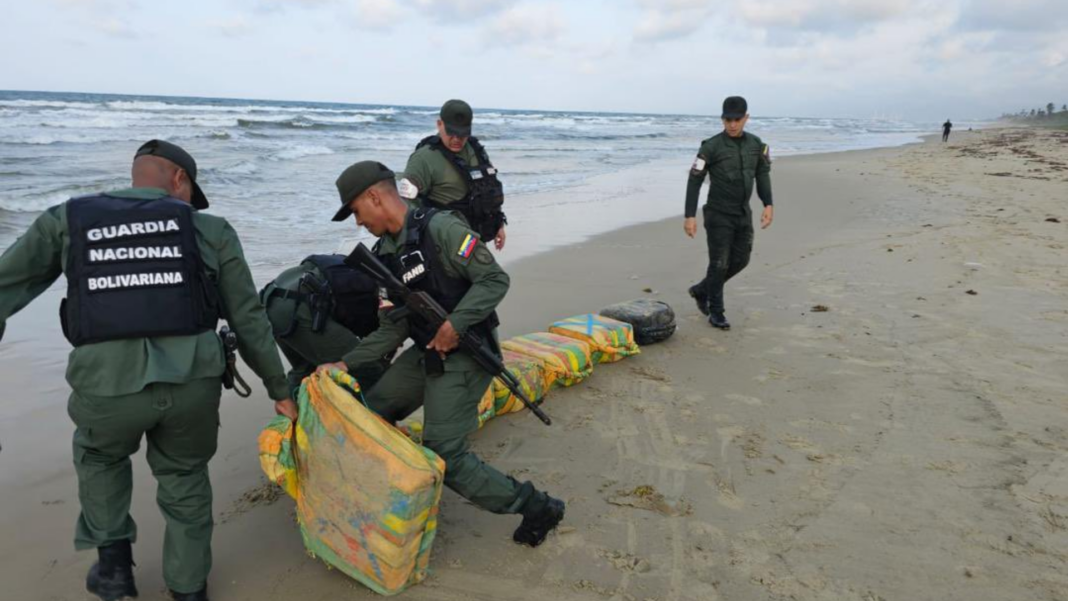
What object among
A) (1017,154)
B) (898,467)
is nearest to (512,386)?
(898,467)

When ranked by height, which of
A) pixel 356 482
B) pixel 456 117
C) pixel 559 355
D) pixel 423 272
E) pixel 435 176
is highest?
pixel 456 117

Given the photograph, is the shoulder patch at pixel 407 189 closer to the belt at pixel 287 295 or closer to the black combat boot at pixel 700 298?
the belt at pixel 287 295

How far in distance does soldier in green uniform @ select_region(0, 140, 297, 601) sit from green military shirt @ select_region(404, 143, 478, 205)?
1950 mm

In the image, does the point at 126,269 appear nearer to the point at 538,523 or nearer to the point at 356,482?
the point at 356,482

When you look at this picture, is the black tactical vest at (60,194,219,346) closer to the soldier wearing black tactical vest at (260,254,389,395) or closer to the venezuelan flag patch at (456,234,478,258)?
the venezuelan flag patch at (456,234,478,258)

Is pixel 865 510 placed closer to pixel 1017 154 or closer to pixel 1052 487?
pixel 1052 487

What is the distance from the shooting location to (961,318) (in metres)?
5.78

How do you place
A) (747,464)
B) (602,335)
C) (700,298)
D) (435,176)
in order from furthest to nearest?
1. (700,298)
2. (602,335)
3. (435,176)
4. (747,464)

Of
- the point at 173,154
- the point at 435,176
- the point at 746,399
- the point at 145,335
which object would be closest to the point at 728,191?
the point at 746,399

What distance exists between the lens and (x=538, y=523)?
116 inches

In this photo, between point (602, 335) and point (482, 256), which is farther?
point (602, 335)

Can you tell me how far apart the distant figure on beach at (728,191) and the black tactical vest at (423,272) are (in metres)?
3.36

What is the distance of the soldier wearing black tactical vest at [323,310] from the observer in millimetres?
3473

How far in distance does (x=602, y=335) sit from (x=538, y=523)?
7.36 feet
